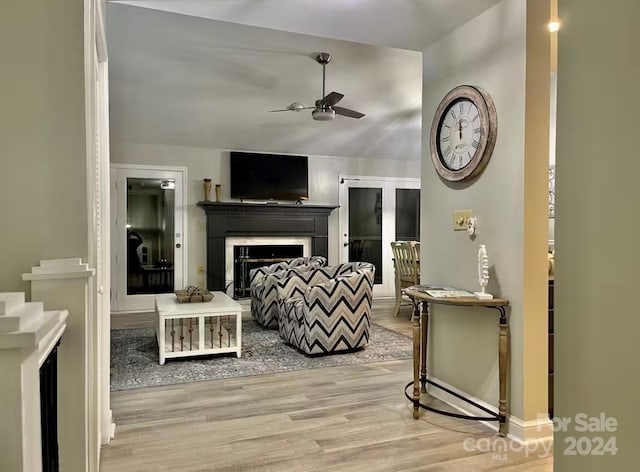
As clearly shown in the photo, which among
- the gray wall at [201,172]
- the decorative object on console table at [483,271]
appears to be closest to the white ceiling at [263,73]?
the gray wall at [201,172]

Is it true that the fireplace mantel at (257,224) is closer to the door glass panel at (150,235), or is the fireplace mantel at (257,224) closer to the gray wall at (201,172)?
the gray wall at (201,172)

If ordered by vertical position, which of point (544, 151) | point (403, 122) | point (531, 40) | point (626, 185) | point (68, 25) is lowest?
point (626, 185)

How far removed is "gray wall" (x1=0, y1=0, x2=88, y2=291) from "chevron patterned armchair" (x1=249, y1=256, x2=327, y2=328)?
12.0 ft

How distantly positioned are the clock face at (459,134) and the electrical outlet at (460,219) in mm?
288

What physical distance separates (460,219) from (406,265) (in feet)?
9.64

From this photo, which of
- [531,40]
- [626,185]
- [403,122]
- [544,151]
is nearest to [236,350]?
[544,151]

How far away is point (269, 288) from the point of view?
16.6 ft

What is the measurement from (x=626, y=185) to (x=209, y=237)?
5.84 metres

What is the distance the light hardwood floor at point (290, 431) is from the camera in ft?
6.91

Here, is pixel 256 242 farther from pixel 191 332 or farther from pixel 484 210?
pixel 484 210

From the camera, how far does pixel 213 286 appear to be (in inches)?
251

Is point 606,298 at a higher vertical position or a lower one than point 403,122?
lower

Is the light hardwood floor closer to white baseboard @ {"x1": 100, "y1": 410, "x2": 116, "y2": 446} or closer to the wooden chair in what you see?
white baseboard @ {"x1": 100, "y1": 410, "x2": 116, "y2": 446}

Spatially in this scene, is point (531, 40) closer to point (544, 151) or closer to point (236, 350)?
point (544, 151)
